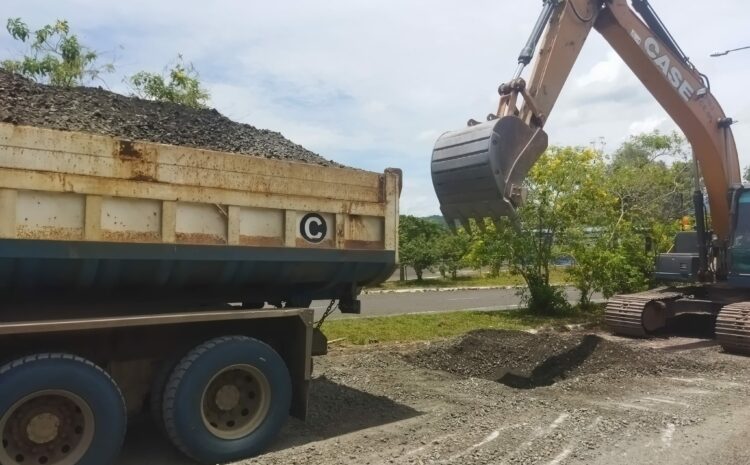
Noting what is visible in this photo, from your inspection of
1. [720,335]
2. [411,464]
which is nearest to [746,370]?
[720,335]

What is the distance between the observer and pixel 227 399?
5.21 meters

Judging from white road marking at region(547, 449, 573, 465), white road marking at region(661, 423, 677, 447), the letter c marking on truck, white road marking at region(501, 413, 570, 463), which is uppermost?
the letter c marking on truck

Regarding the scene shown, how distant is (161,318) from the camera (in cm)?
484

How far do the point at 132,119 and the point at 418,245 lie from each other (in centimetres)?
2545

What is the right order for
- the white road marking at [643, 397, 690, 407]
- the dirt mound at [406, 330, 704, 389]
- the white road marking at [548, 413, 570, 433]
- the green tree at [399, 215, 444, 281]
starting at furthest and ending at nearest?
the green tree at [399, 215, 444, 281] → the dirt mound at [406, 330, 704, 389] → the white road marking at [643, 397, 690, 407] → the white road marking at [548, 413, 570, 433]

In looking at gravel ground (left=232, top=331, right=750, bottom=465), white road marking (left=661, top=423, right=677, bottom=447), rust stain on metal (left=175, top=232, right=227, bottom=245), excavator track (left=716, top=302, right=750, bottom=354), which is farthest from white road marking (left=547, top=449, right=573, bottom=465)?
excavator track (left=716, top=302, right=750, bottom=354)

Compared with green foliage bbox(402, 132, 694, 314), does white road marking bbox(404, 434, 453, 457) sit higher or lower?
lower

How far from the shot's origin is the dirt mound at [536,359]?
27.7 feet

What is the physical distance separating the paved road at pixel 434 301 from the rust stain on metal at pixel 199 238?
367 inches

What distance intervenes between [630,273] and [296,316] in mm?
11075

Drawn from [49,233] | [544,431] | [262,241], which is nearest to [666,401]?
[544,431]

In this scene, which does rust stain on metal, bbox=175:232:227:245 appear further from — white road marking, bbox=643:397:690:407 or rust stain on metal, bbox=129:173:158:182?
white road marking, bbox=643:397:690:407

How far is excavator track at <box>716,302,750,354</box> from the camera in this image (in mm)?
10055

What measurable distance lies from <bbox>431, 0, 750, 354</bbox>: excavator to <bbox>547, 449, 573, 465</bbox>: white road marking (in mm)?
2610
